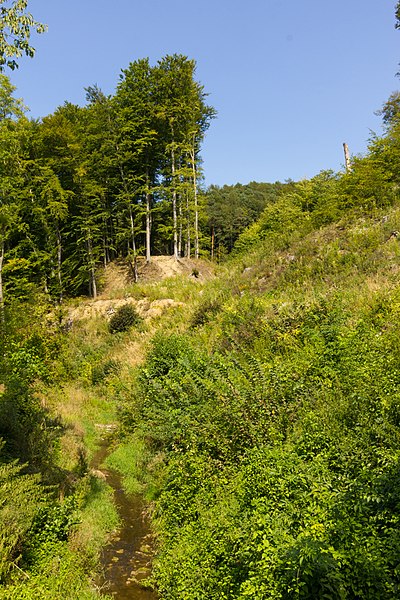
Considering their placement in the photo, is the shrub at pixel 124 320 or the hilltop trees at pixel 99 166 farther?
the hilltop trees at pixel 99 166

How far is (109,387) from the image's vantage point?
633 inches

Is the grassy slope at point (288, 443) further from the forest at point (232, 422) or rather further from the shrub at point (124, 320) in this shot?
the shrub at point (124, 320)

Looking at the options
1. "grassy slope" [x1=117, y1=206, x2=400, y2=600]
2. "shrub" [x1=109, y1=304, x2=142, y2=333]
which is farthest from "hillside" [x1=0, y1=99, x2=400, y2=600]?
"shrub" [x1=109, y1=304, x2=142, y2=333]

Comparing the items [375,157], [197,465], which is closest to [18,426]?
[197,465]

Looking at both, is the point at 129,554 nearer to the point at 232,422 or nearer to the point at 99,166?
the point at 232,422

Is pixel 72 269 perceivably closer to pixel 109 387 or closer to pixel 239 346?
pixel 109 387

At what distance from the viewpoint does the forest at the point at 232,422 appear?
4289mm

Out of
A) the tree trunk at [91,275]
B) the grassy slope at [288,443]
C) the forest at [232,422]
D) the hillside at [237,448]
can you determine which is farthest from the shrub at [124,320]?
the grassy slope at [288,443]

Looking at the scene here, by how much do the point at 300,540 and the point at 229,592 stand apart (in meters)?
1.25

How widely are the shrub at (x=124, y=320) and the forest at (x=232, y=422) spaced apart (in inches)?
3.9

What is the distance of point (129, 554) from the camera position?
650cm

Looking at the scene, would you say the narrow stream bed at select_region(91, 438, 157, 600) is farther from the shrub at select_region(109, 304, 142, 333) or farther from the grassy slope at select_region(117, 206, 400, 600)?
the shrub at select_region(109, 304, 142, 333)

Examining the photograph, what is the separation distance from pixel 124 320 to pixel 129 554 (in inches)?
622

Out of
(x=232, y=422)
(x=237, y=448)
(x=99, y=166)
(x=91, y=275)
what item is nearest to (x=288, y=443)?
(x=237, y=448)
